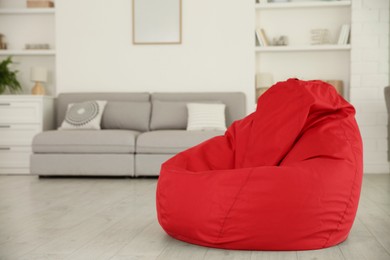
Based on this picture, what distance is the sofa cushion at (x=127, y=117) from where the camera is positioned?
6203 millimetres

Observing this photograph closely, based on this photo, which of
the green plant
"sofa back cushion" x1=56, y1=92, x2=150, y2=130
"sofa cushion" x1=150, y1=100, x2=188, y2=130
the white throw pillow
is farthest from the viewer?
the green plant

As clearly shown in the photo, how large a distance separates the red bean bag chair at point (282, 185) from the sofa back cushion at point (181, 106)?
321 centimetres

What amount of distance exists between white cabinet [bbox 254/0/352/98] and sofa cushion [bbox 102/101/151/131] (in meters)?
1.45

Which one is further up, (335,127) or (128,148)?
(335,127)

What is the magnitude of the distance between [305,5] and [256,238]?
442 cm

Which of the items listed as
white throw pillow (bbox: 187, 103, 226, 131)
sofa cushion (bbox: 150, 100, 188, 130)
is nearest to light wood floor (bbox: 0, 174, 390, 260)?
white throw pillow (bbox: 187, 103, 226, 131)

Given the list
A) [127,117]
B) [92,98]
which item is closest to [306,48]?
[127,117]

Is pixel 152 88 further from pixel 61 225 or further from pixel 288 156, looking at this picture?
pixel 288 156

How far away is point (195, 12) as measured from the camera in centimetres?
657

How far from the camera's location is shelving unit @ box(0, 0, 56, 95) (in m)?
7.02

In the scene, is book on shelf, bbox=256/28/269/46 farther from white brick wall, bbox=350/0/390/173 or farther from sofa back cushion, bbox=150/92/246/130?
white brick wall, bbox=350/0/390/173

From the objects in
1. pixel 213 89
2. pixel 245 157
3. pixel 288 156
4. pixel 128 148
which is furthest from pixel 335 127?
pixel 213 89

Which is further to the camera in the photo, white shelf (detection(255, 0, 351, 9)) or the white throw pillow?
white shelf (detection(255, 0, 351, 9))

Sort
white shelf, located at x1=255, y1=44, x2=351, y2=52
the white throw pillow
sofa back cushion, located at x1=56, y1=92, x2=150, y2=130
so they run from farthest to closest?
sofa back cushion, located at x1=56, y1=92, x2=150, y2=130, white shelf, located at x1=255, y1=44, x2=351, y2=52, the white throw pillow
